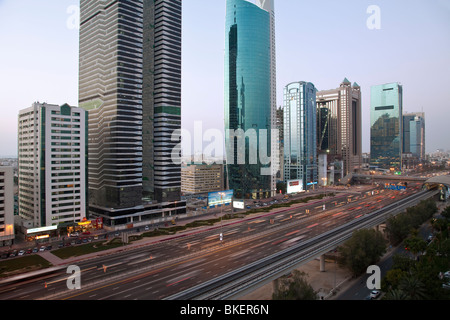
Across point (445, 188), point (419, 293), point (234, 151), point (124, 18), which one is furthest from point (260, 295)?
point (445, 188)

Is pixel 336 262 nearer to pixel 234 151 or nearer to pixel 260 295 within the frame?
pixel 260 295

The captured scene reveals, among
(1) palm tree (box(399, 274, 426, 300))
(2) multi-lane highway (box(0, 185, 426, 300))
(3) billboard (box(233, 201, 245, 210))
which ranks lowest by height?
(2) multi-lane highway (box(0, 185, 426, 300))

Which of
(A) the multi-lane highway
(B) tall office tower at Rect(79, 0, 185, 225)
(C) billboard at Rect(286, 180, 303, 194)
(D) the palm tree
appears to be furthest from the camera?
(C) billboard at Rect(286, 180, 303, 194)

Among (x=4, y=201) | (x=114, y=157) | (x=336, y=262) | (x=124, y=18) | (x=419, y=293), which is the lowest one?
(x=336, y=262)

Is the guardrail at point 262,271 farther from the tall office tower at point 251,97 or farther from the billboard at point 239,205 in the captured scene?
the tall office tower at point 251,97

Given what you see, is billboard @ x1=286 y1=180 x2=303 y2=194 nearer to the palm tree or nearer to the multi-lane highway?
the multi-lane highway

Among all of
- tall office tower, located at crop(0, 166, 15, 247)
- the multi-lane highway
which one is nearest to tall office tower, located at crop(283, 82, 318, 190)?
the multi-lane highway

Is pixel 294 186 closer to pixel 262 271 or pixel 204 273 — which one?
pixel 204 273
